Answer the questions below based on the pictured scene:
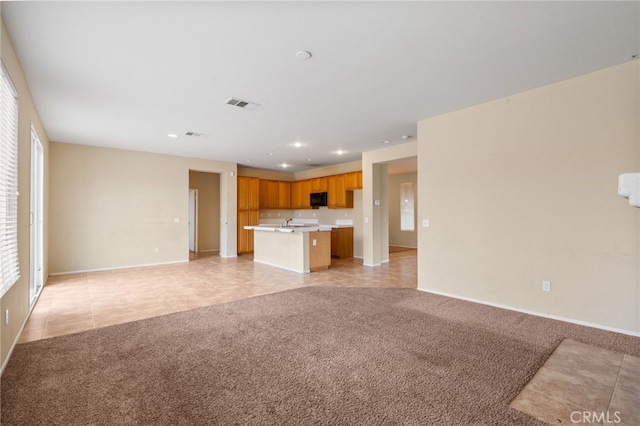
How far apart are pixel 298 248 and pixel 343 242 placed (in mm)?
2420

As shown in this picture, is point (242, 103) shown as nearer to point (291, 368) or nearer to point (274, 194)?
point (291, 368)

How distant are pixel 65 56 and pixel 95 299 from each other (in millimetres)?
3254

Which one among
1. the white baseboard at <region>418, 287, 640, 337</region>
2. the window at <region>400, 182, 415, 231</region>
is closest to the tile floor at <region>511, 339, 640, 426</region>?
the white baseboard at <region>418, 287, 640, 337</region>

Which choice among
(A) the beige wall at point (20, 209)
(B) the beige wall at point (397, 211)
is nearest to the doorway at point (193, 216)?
(A) the beige wall at point (20, 209)

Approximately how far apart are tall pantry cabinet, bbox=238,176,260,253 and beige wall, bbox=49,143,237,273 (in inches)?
54.9

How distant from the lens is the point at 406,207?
10.5 meters

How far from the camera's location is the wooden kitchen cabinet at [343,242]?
8.40m

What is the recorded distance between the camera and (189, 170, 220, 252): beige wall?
9656 mm

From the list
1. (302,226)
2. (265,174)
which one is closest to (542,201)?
(302,226)

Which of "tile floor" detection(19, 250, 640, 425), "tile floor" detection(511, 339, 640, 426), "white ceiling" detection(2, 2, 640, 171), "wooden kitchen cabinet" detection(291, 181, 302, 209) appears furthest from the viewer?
"wooden kitchen cabinet" detection(291, 181, 302, 209)

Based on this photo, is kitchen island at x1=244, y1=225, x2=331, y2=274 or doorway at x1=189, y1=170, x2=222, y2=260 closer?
kitchen island at x1=244, y1=225, x2=331, y2=274

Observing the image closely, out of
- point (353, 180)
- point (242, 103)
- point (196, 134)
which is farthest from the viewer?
point (353, 180)

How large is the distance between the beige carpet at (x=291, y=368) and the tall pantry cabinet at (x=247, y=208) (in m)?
5.53

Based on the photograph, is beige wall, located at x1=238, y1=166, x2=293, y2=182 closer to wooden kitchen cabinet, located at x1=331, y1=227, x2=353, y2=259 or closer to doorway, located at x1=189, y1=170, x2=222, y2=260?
doorway, located at x1=189, y1=170, x2=222, y2=260
